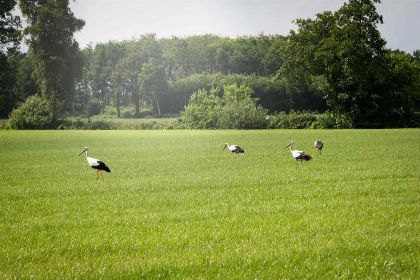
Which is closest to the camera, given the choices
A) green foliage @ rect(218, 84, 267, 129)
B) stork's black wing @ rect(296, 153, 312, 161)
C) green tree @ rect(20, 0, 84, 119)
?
stork's black wing @ rect(296, 153, 312, 161)

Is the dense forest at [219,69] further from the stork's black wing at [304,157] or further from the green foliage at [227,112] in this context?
the stork's black wing at [304,157]

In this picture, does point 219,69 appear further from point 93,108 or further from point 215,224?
point 215,224

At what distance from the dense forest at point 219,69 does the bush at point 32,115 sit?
0.81ft

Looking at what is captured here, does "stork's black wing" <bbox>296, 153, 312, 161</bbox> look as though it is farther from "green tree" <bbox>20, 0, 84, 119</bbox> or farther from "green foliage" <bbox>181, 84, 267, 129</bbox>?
"green tree" <bbox>20, 0, 84, 119</bbox>

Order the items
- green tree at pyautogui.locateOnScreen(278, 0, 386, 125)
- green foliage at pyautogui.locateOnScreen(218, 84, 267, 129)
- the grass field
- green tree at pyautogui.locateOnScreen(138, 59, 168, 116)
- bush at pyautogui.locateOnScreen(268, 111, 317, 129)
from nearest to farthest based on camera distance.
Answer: the grass field < green tree at pyautogui.locateOnScreen(278, 0, 386, 125) < bush at pyautogui.locateOnScreen(268, 111, 317, 129) < green foliage at pyautogui.locateOnScreen(218, 84, 267, 129) < green tree at pyautogui.locateOnScreen(138, 59, 168, 116)

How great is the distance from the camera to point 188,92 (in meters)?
116

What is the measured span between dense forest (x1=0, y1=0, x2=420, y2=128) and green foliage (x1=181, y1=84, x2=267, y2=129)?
0.78 ft

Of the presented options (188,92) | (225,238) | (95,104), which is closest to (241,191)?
(225,238)

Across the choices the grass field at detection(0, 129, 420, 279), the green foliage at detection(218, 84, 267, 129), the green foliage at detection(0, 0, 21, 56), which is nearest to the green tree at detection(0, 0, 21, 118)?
the green foliage at detection(0, 0, 21, 56)

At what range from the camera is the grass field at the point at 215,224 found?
752 cm

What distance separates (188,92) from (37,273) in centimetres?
11027

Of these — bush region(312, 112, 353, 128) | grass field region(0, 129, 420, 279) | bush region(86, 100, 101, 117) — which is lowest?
grass field region(0, 129, 420, 279)

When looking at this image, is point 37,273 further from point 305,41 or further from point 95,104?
point 95,104

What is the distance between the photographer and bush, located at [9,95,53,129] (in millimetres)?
80688
